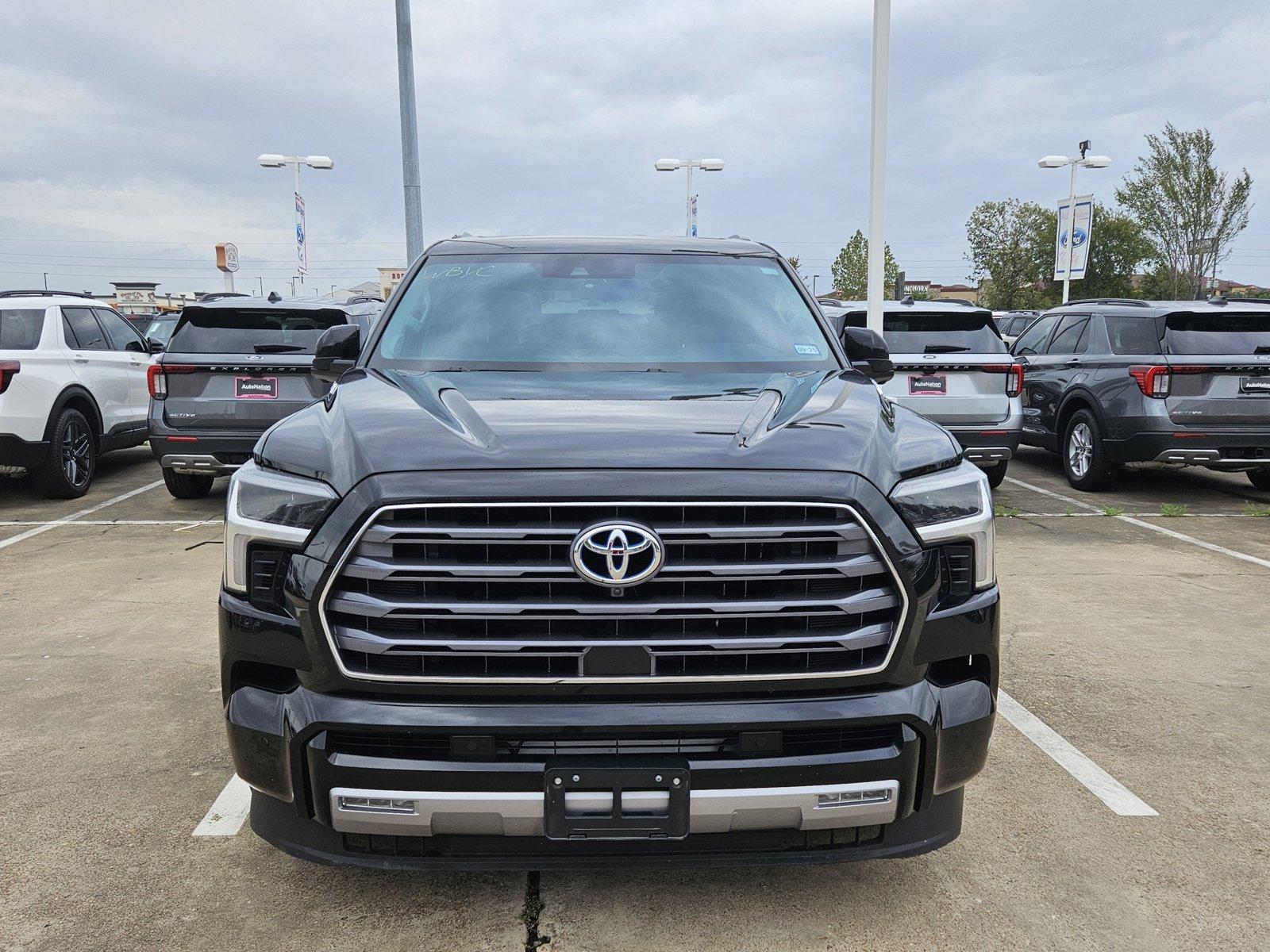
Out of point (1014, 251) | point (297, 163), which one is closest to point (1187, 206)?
point (1014, 251)

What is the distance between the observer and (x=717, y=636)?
7.81ft

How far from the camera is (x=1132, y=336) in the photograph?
9609mm

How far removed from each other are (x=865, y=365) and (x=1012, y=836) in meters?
1.68

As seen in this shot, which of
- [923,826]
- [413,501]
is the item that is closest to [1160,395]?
[923,826]

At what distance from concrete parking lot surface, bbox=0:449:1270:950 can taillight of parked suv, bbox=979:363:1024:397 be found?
11.3ft

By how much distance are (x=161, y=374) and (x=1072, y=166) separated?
2859 cm

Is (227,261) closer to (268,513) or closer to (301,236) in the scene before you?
(301,236)

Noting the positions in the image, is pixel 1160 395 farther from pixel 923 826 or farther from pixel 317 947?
pixel 317 947

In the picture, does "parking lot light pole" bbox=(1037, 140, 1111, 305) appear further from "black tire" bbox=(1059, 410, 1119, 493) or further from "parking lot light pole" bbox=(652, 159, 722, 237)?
"black tire" bbox=(1059, 410, 1119, 493)

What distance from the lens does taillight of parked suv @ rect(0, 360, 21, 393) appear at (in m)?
8.92

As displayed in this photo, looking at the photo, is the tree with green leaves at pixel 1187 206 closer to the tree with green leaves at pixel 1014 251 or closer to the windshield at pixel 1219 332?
the tree with green leaves at pixel 1014 251

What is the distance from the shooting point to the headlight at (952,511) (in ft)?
8.18

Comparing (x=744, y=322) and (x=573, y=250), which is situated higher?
(x=573, y=250)

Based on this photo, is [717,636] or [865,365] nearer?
[717,636]
